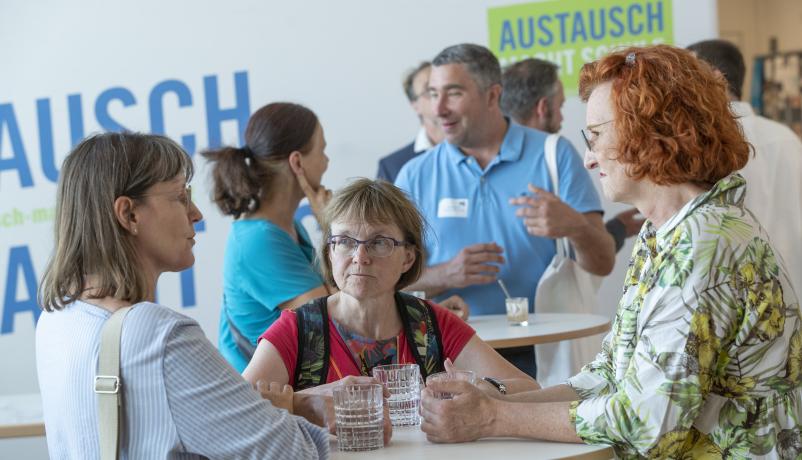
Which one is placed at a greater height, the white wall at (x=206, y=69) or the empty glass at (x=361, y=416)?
the white wall at (x=206, y=69)

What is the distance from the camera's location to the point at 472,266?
4051 millimetres

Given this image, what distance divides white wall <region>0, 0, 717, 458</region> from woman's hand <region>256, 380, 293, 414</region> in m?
3.53

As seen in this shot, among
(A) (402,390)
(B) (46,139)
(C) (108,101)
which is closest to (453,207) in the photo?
(A) (402,390)

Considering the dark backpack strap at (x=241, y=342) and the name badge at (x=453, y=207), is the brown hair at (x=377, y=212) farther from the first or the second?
the name badge at (x=453, y=207)

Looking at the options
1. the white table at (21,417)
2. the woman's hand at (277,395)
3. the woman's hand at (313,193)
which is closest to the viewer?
the woman's hand at (277,395)

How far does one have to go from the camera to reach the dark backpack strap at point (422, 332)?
2652 millimetres

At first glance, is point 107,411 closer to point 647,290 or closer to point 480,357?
point 647,290

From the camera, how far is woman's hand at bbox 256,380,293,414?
2.19 m

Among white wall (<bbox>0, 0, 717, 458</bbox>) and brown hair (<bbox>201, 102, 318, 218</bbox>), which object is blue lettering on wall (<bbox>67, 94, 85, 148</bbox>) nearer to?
white wall (<bbox>0, 0, 717, 458</bbox>)

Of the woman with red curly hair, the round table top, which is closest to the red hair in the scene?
the woman with red curly hair

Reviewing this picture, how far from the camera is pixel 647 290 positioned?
1.93 m

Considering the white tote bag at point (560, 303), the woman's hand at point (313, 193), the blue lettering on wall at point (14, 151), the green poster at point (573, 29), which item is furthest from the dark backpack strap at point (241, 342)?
the blue lettering on wall at point (14, 151)

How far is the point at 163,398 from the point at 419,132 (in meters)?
4.08

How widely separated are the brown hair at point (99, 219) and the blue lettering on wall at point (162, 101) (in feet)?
13.6
